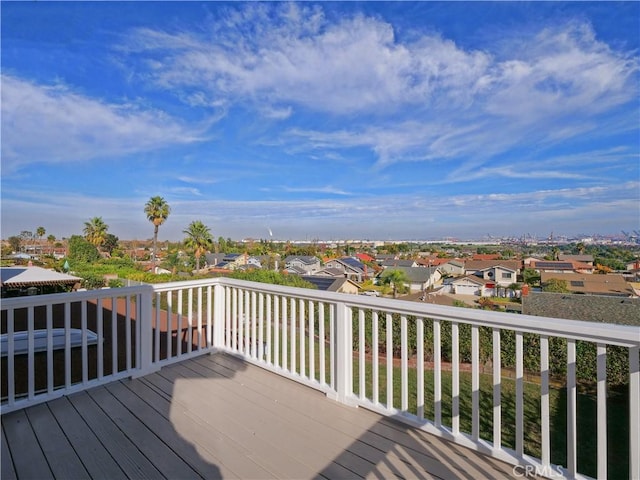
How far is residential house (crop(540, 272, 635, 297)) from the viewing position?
3393 mm

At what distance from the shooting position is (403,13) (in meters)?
6.16

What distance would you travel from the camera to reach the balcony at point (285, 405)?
5.44 ft

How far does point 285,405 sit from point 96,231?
33.6ft

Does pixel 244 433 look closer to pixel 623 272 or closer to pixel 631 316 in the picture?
pixel 631 316

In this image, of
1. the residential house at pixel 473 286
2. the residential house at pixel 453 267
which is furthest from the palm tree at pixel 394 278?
the residential house at pixel 473 286

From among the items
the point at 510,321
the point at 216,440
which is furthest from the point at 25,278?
the point at 510,321

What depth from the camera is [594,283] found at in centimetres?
388

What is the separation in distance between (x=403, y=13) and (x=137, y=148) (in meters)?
9.03

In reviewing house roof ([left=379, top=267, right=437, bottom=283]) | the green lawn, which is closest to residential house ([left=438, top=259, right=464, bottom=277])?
house roof ([left=379, top=267, right=437, bottom=283])

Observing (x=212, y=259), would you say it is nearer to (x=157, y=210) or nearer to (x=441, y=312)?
(x=157, y=210)

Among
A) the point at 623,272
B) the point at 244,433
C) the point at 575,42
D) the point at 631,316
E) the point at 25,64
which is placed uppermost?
the point at 575,42

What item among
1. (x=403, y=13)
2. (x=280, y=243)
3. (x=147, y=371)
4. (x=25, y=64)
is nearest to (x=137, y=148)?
(x=25, y=64)

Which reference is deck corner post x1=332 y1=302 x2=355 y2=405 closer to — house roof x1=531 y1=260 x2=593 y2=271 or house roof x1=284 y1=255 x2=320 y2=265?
house roof x1=531 y1=260 x2=593 y2=271

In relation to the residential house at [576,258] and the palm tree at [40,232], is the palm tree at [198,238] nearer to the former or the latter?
the palm tree at [40,232]
